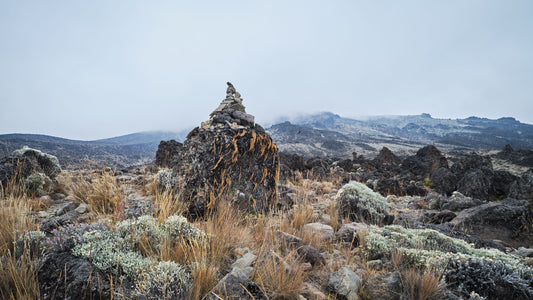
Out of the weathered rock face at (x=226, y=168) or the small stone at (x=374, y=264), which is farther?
the weathered rock face at (x=226, y=168)

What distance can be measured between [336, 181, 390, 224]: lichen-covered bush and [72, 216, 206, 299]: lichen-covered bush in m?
3.93

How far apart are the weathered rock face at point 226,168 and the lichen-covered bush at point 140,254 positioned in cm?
144

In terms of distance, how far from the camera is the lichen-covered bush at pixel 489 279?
6.69ft

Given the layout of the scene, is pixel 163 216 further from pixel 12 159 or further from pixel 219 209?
pixel 12 159

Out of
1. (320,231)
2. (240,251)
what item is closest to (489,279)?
(320,231)

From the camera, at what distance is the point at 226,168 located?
14.4 feet

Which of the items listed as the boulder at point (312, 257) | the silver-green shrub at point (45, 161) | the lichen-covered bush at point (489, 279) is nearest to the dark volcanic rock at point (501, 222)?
the lichen-covered bush at point (489, 279)

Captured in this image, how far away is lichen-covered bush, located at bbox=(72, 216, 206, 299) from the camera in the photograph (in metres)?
1.65

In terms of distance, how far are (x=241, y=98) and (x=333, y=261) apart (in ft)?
22.5

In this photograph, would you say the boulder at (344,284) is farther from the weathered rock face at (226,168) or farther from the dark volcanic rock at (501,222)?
the dark volcanic rock at (501,222)

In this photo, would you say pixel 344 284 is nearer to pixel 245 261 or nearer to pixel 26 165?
pixel 245 261

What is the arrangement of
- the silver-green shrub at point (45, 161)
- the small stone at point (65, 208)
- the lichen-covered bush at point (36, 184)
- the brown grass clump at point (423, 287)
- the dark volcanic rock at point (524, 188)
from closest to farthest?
1. the brown grass clump at point (423, 287)
2. the small stone at point (65, 208)
3. the lichen-covered bush at point (36, 184)
4. the silver-green shrub at point (45, 161)
5. the dark volcanic rock at point (524, 188)

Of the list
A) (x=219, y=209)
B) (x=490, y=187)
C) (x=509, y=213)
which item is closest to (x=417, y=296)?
(x=219, y=209)

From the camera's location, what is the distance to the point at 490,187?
848 cm
